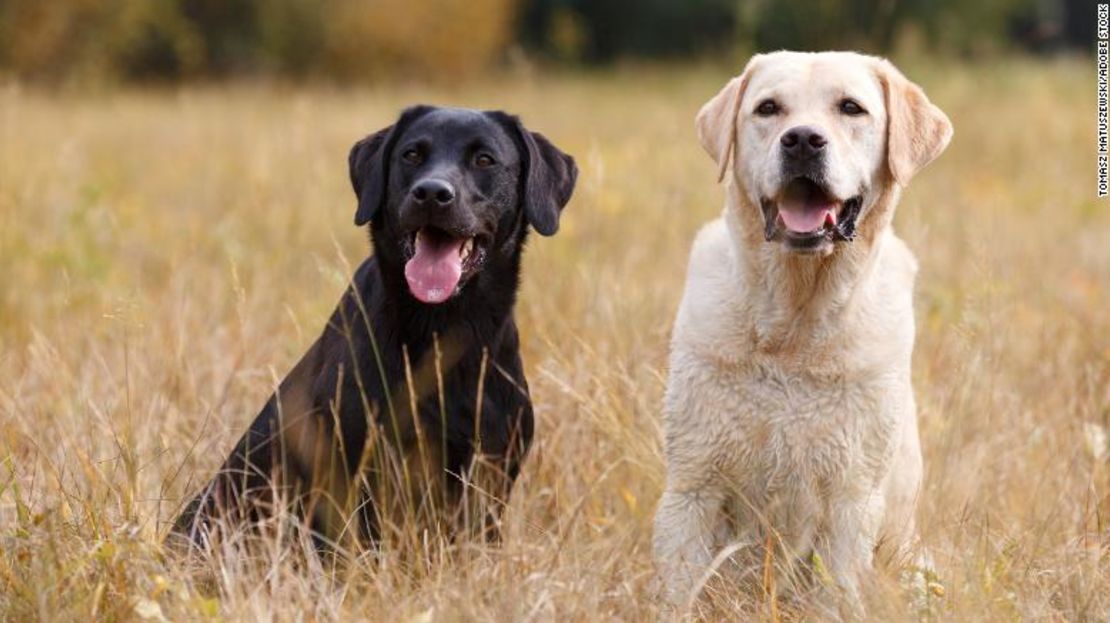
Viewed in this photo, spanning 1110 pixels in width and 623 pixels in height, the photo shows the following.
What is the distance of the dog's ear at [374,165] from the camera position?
3652 millimetres

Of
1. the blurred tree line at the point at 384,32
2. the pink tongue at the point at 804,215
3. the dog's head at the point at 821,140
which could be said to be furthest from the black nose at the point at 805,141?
the blurred tree line at the point at 384,32

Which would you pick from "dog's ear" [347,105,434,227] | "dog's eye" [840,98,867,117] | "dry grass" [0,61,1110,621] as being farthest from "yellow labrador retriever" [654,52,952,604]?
"dog's ear" [347,105,434,227]

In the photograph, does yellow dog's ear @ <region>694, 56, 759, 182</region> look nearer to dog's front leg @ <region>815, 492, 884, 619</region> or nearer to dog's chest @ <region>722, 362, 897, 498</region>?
dog's chest @ <region>722, 362, 897, 498</region>

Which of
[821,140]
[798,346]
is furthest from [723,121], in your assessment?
[798,346]

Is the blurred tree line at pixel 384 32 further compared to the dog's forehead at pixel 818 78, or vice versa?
the blurred tree line at pixel 384 32

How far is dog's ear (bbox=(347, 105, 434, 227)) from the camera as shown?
3.65 meters

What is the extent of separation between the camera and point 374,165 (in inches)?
147

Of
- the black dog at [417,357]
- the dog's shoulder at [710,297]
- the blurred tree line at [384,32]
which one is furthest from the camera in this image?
the blurred tree line at [384,32]

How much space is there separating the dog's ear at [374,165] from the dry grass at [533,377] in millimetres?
226

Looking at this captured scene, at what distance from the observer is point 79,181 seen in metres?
8.22

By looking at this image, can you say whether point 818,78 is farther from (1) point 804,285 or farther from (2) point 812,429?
(2) point 812,429

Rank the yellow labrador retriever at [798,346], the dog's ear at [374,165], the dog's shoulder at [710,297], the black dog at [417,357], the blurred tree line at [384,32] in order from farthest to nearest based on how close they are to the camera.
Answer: the blurred tree line at [384,32] < the dog's ear at [374,165] < the black dog at [417,357] < the dog's shoulder at [710,297] < the yellow labrador retriever at [798,346]

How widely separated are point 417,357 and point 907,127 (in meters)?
1.34

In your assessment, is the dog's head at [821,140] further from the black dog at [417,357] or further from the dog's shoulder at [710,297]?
the black dog at [417,357]
